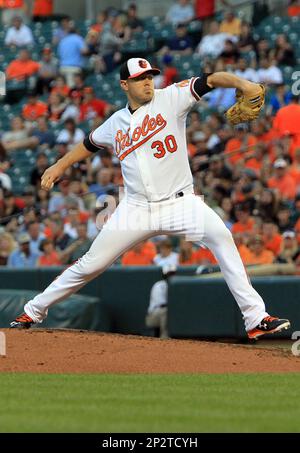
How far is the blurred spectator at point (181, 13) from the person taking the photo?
20.9 m

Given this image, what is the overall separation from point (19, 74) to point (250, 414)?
16.3 meters

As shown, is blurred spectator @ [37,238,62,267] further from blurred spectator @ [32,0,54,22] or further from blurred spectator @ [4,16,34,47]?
blurred spectator @ [32,0,54,22]

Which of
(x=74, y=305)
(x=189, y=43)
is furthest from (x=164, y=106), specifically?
(x=189, y=43)

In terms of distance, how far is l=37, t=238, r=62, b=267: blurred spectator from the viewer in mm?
14461

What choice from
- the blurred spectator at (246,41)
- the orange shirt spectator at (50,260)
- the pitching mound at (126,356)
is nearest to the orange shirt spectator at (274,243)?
the orange shirt spectator at (50,260)

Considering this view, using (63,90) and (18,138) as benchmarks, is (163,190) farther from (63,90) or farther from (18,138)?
(63,90)

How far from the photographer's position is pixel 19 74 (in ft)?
71.0

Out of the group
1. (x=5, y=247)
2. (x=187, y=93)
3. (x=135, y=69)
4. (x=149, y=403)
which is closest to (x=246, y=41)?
(x=5, y=247)

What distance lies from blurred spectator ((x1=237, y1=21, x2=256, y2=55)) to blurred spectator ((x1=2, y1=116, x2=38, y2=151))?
372 cm

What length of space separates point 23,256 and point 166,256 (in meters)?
2.31

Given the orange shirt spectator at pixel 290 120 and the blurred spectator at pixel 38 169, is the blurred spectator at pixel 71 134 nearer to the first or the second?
the blurred spectator at pixel 38 169

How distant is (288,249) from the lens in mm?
12680

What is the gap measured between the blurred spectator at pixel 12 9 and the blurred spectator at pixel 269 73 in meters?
9.31

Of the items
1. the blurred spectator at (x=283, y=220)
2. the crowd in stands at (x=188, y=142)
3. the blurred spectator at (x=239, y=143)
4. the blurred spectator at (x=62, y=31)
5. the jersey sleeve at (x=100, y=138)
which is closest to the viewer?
the jersey sleeve at (x=100, y=138)
